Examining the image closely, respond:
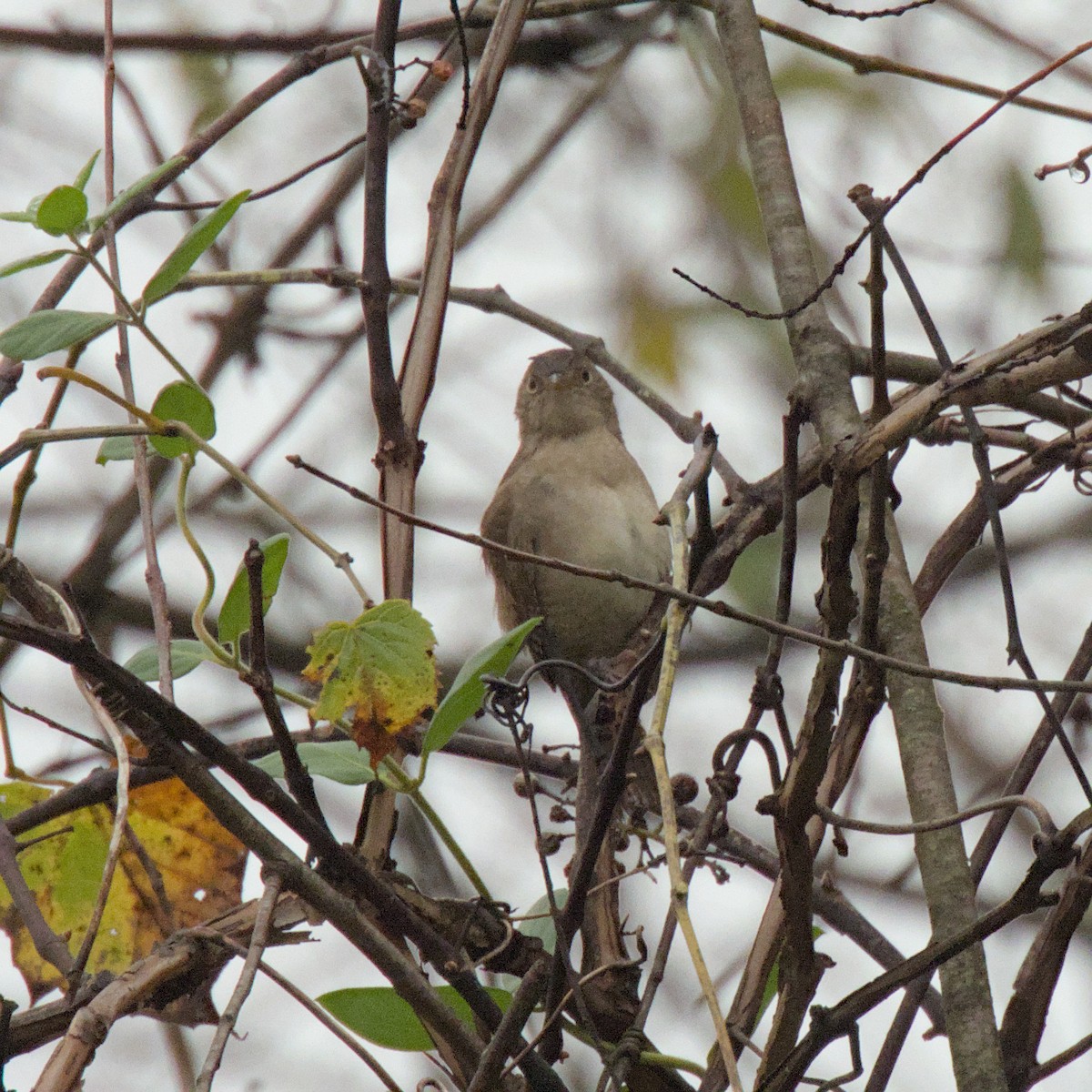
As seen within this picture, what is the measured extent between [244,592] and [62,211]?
50 centimetres

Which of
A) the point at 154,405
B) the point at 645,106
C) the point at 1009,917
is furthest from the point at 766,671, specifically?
the point at 645,106

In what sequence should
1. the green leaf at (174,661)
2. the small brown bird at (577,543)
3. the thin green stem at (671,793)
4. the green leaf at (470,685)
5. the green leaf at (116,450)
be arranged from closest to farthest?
1. the thin green stem at (671,793)
2. the green leaf at (470,685)
3. the green leaf at (174,661)
4. the green leaf at (116,450)
5. the small brown bird at (577,543)

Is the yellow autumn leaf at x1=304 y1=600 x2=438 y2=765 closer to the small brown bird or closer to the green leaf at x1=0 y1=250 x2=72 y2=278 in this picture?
the green leaf at x1=0 y1=250 x2=72 y2=278

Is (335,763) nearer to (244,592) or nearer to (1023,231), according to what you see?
(244,592)

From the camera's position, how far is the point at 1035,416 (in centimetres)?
248

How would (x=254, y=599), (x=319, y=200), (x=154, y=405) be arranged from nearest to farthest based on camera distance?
(x=254, y=599) < (x=154, y=405) < (x=319, y=200)

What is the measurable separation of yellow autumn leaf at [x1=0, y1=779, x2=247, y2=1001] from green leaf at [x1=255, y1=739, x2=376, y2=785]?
0.38 meters

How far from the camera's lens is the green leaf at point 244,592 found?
161cm

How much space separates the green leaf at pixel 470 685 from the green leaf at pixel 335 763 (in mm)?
102

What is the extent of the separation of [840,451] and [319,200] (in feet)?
10.2

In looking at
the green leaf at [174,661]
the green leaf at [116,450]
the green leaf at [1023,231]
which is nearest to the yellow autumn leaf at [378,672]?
the green leaf at [174,661]

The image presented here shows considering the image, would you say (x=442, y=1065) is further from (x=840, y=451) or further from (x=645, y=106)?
(x=645, y=106)

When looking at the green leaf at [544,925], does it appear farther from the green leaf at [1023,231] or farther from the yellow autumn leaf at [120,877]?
the green leaf at [1023,231]

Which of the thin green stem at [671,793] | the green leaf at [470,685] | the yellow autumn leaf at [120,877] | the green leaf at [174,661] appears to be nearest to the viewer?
the thin green stem at [671,793]
